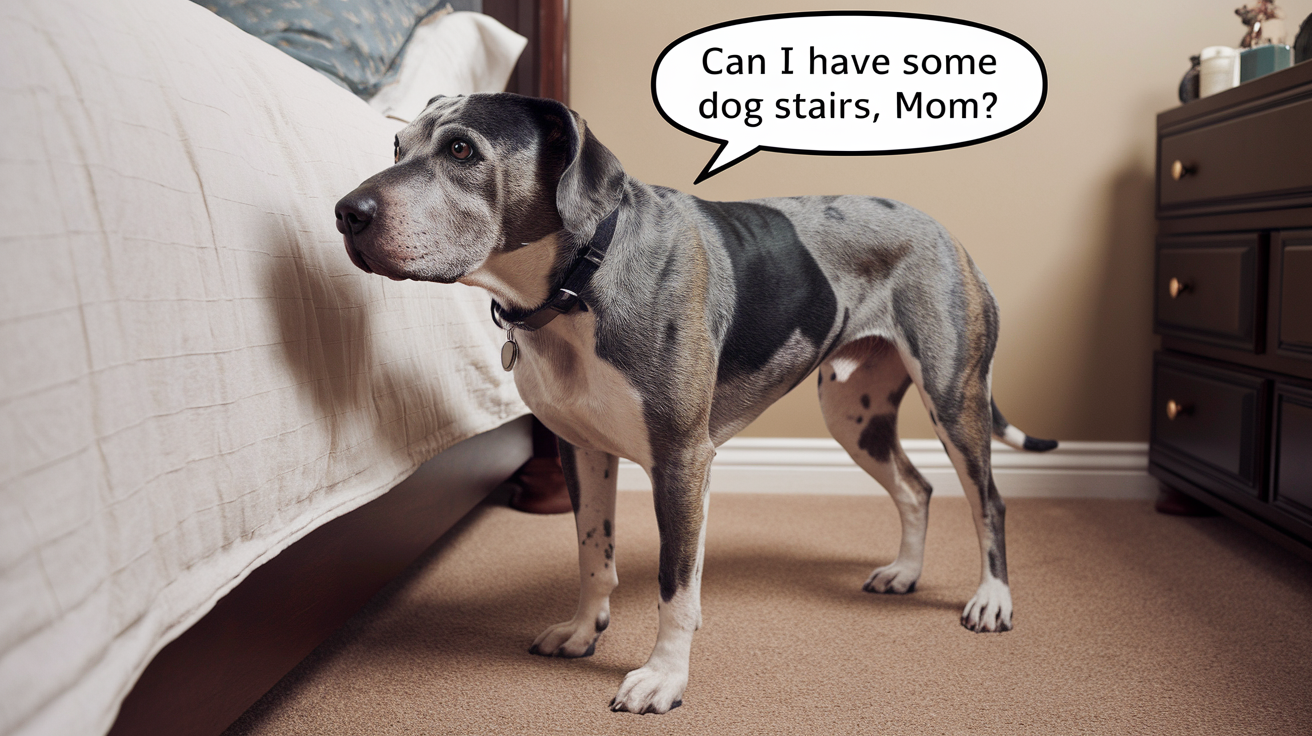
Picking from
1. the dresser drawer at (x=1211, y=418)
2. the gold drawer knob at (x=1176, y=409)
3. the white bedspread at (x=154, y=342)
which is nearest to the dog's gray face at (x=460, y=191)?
the white bedspread at (x=154, y=342)

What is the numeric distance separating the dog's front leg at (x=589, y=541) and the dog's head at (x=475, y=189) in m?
Result: 0.40

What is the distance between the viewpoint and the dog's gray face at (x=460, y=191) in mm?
853

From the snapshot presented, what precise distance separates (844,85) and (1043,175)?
63 centimetres

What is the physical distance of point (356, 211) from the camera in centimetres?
84

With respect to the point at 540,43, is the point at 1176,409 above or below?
below

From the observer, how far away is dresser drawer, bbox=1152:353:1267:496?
175cm

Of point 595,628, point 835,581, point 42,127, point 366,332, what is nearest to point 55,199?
point 42,127

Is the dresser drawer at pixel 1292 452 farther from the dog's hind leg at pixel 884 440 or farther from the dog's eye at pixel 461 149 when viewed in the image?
the dog's eye at pixel 461 149

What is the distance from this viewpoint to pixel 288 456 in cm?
83

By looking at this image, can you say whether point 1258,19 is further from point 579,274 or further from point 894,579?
point 579,274

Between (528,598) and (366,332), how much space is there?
679 millimetres

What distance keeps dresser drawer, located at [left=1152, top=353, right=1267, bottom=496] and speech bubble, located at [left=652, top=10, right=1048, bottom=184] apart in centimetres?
83

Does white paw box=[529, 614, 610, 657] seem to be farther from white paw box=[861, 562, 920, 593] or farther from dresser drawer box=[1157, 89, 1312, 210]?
dresser drawer box=[1157, 89, 1312, 210]

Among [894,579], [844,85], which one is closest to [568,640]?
[894,579]
